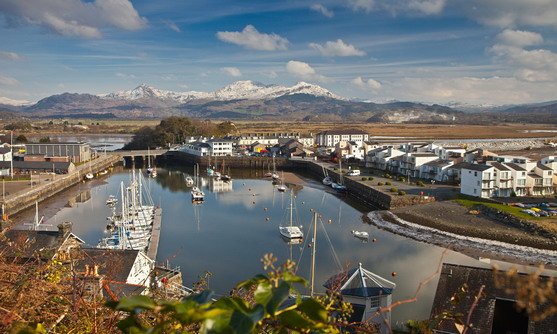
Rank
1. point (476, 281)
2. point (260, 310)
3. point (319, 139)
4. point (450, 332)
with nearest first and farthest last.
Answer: point (260, 310) < point (450, 332) < point (476, 281) < point (319, 139)

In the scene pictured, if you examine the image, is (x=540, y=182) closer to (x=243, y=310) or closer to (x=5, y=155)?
(x=243, y=310)

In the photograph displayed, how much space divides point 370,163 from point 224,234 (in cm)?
2447

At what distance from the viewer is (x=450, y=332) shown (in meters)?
7.04

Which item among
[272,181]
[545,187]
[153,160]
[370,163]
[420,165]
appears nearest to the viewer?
[545,187]

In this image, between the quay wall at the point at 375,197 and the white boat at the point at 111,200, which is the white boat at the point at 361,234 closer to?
the quay wall at the point at 375,197

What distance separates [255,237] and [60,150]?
31.6m

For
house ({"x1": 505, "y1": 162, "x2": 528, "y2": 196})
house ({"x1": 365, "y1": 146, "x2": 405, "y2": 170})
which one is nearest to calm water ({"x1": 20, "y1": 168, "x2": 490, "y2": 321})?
house ({"x1": 365, "y1": 146, "x2": 405, "y2": 170})

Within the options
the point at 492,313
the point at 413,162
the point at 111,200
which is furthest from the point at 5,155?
the point at 492,313

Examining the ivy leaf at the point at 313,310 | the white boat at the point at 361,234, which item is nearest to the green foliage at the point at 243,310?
the ivy leaf at the point at 313,310

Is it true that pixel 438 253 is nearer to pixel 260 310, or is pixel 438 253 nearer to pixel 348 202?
pixel 348 202

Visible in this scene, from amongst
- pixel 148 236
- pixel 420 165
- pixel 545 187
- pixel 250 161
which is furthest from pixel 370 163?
pixel 148 236

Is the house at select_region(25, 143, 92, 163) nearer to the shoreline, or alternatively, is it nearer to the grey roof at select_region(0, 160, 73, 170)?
the grey roof at select_region(0, 160, 73, 170)

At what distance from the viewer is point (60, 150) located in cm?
4578

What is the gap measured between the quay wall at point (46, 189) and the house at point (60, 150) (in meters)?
1.58
